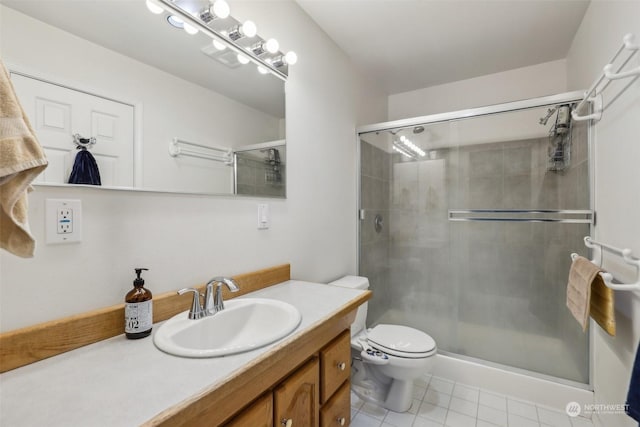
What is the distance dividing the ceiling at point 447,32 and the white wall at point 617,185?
28 centimetres

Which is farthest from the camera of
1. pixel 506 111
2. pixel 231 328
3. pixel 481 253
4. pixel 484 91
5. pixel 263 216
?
pixel 484 91

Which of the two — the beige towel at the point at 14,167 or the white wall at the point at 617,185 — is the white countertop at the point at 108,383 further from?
the white wall at the point at 617,185

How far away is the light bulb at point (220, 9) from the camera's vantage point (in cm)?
112

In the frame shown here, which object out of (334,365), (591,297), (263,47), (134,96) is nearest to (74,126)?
(134,96)

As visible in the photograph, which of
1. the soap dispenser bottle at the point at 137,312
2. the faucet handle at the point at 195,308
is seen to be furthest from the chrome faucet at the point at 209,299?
the soap dispenser bottle at the point at 137,312

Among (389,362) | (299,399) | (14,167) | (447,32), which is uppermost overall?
(447,32)

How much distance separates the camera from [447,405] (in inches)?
69.4

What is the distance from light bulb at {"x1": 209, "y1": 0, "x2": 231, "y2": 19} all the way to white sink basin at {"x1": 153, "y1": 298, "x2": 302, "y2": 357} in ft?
3.67

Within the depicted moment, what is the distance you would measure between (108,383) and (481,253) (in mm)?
2171

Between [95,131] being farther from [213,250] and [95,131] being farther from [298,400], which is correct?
[298,400]

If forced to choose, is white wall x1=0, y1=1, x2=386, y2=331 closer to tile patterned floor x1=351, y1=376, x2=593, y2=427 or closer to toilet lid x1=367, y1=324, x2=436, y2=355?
toilet lid x1=367, y1=324, x2=436, y2=355

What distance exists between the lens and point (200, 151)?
116 centimetres

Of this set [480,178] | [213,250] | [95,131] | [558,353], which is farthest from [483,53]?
[95,131]

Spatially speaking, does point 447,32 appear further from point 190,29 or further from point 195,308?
point 195,308
